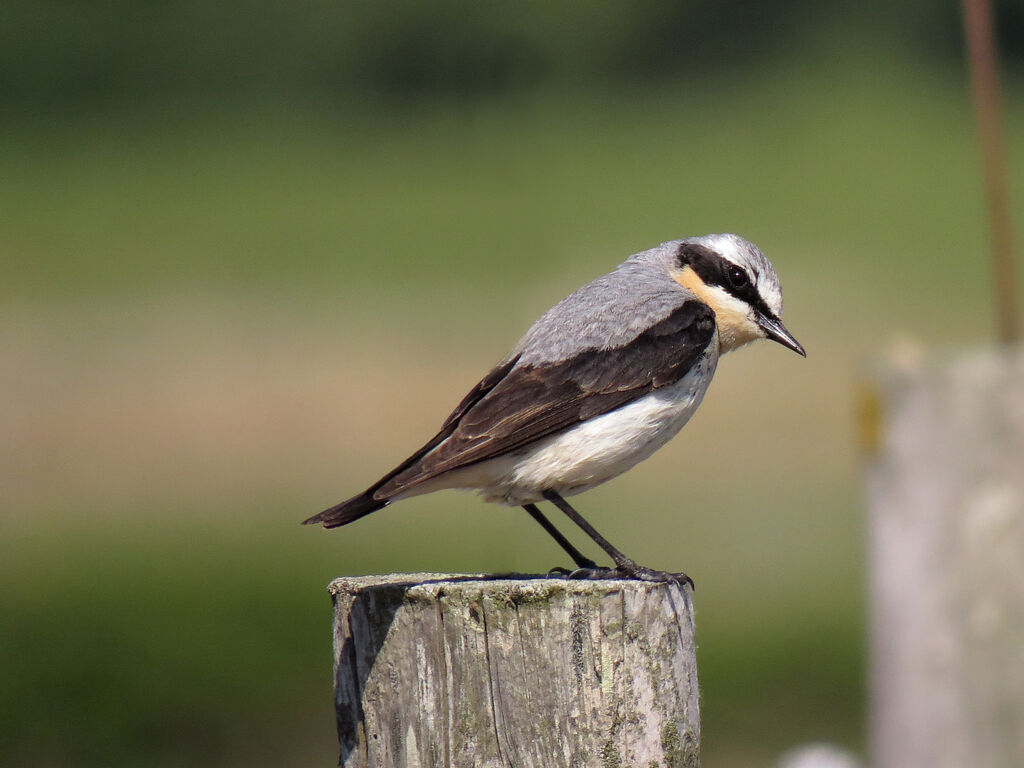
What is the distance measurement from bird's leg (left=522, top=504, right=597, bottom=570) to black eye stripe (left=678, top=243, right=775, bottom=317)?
97cm

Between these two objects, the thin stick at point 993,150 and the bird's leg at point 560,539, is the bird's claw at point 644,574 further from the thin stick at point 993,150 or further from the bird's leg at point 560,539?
the thin stick at point 993,150

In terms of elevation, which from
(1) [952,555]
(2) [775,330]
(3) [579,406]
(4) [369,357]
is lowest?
(1) [952,555]

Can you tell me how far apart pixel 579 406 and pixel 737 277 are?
0.93 meters

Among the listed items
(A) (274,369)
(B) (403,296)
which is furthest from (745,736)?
(B) (403,296)

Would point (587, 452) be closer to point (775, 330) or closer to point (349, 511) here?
point (349, 511)

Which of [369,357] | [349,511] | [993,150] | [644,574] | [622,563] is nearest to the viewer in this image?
[349,511]

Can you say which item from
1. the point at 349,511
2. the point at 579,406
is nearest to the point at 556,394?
the point at 579,406

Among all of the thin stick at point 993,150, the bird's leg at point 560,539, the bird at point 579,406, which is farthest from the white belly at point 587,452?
the thin stick at point 993,150

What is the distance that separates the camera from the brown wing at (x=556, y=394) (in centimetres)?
421

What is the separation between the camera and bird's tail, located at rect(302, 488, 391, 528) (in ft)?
12.9

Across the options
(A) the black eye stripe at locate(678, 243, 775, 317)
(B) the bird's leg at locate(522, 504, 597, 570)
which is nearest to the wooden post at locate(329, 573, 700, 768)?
(B) the bird's leg at locate(522, 504, 597, 570)

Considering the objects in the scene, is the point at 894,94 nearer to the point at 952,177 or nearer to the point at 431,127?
the point at 952,177

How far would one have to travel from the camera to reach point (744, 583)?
1184cm

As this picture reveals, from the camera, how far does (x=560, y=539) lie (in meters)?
4.75
